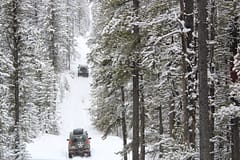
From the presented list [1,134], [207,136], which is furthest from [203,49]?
[1,134]

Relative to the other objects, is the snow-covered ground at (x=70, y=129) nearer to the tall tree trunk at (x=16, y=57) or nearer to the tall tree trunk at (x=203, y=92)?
the tall tree trunk at (x=16, y=57)

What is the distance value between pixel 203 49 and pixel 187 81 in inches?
96.5

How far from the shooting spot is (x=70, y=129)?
56094mm

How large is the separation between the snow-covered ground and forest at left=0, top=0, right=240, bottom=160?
4.60 m

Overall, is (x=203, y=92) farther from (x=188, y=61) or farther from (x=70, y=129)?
(x=70, y=129)

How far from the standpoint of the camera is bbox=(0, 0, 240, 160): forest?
12.9 m

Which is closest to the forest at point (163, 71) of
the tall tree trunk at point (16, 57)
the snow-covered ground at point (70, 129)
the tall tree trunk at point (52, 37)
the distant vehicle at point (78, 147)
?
the tall tree trunk at point (16, 57)

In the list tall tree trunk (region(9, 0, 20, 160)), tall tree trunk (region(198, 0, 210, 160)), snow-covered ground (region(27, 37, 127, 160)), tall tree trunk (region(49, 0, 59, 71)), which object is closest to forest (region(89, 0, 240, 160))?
tall tree trunk (region(198, 0, 210, 160))

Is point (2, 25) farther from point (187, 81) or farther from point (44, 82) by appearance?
point (44, 82)

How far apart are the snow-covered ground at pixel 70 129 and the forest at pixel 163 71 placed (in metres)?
4.60

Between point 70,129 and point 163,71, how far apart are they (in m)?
41.8

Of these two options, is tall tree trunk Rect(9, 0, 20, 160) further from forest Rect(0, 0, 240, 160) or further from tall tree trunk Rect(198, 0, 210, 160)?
tall tree trunk Rect(198, 0, 210, 160)

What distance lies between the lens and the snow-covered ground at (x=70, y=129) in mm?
35781

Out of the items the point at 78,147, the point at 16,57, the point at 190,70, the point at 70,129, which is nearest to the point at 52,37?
the point at 70,129
